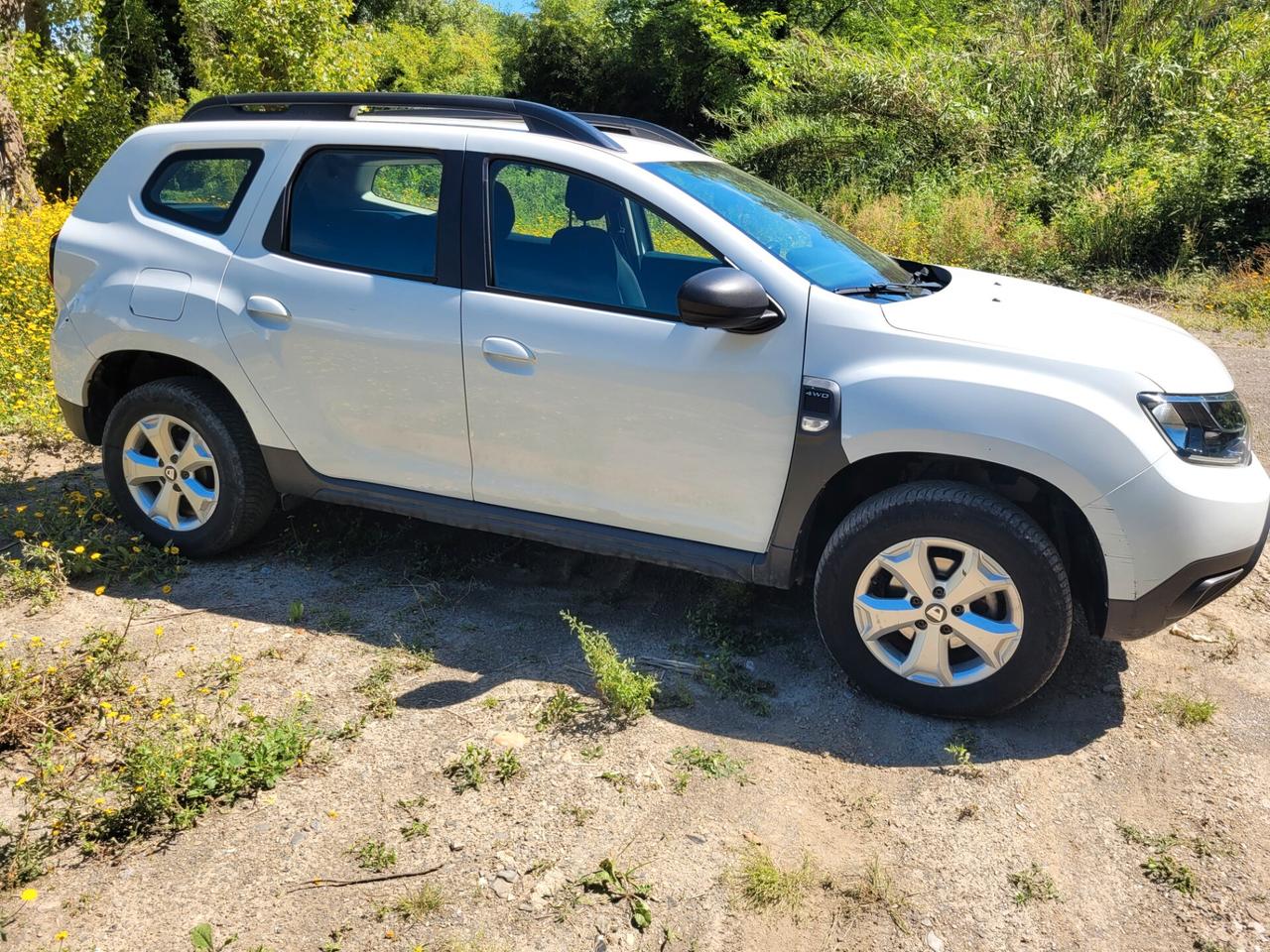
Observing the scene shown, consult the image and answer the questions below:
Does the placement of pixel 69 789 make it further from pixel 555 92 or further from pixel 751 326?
pixel 555 92

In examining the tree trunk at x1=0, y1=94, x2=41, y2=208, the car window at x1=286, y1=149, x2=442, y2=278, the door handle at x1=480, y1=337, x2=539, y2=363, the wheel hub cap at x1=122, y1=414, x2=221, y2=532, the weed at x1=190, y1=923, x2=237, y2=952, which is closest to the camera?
the weed at x1=190, y1=923, x2=237, y2=952

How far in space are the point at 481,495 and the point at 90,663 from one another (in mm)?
1478

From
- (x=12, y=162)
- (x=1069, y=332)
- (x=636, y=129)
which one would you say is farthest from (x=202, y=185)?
(x=12, y=162)

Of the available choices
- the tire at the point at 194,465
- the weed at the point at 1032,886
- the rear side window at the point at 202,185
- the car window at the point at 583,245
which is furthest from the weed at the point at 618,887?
the rear side window at the point at 202,185

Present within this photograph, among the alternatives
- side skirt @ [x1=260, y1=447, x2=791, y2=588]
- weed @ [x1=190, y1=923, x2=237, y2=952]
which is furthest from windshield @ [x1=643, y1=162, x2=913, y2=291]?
weed @ [x1=190, y1=923, x2=237, y2=952]

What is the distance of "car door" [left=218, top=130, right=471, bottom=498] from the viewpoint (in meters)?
3.93

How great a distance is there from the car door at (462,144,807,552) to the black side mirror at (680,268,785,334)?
6 cm

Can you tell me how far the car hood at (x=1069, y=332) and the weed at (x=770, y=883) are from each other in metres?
1.68

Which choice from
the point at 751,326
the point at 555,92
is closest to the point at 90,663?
the point at 751,326

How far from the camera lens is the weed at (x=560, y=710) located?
3.50 metres

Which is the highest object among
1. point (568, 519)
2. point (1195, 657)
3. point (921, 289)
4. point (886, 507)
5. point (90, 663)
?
point (921, 289)

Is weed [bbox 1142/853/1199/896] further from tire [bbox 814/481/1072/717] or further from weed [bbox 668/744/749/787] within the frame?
weed [bbox 668/744/749/787]

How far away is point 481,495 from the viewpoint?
404 cm

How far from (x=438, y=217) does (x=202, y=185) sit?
1.20 m
